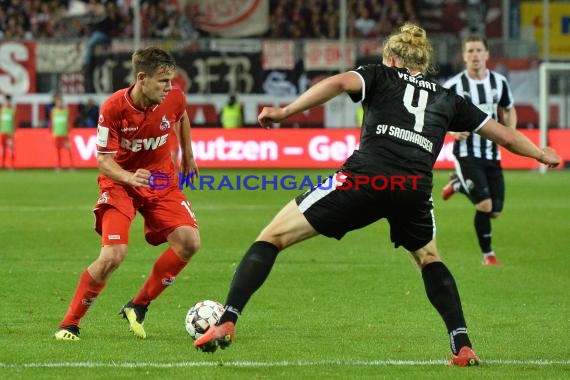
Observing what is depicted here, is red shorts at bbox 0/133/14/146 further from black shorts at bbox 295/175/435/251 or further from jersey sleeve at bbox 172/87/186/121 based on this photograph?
black shorts at bbox 295/175/435/251

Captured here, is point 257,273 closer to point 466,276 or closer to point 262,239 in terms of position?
point 262,239

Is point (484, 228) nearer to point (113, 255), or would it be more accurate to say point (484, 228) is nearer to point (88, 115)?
point (113, 255)

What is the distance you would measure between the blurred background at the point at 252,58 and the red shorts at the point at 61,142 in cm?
54

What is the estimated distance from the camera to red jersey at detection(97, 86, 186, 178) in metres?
7.95

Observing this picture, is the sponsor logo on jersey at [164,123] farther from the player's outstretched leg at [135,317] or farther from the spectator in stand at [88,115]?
the spectator in stand at [88,115]

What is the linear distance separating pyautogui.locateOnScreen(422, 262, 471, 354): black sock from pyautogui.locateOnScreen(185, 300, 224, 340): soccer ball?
135 centimetres

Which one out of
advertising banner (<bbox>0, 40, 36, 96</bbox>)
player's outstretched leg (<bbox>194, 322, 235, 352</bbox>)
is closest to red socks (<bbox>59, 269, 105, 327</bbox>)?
player's outstretched leg (<bbox>194, 322, 235, 352</bbox>)

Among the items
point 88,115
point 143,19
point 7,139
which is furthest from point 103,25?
point 7,139

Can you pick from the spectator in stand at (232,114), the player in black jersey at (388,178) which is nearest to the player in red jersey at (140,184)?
the player in black jersey at (388,178)

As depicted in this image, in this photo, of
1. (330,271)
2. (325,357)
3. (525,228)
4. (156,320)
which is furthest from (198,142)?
A: (325,357)

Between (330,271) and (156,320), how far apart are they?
3.54m

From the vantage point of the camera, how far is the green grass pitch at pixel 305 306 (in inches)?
275

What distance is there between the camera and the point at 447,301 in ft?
23.3

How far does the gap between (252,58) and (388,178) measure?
84.1ft
